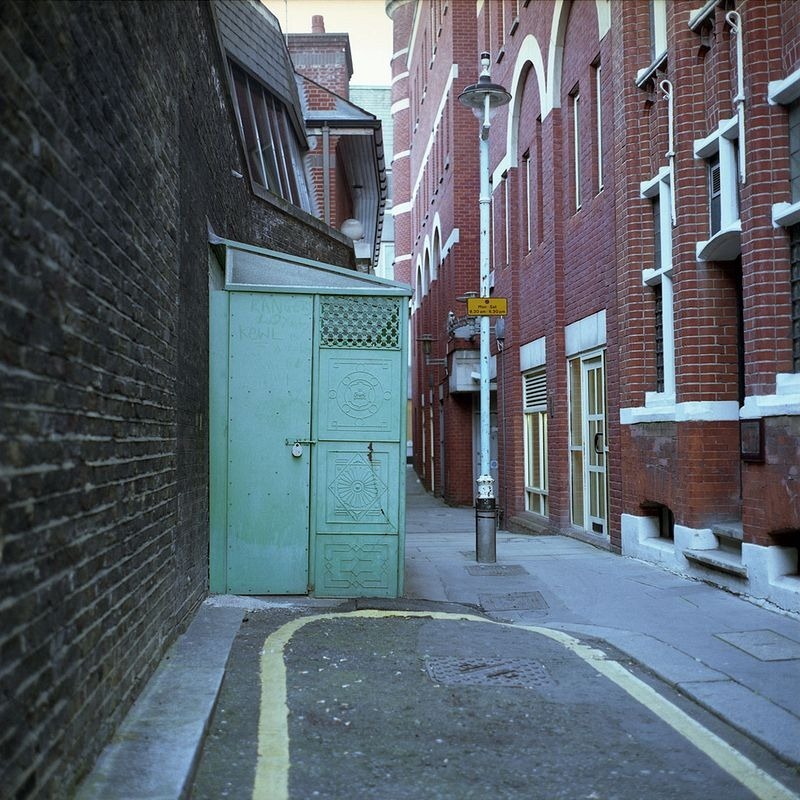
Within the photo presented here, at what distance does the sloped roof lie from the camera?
547 inches

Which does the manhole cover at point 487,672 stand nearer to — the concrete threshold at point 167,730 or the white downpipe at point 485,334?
the concrete threshold at point 167,730

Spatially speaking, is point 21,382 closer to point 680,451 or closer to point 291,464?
point 291,464

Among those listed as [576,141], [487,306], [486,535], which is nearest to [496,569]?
[486,535]

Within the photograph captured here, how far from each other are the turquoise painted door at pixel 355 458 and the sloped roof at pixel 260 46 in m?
6.77

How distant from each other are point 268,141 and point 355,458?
26.1 ft

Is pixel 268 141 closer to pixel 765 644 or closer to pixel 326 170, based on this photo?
pixel 326 170

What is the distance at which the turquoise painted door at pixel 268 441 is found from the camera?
829 cm

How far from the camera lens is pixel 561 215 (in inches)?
600

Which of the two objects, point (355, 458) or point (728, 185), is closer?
point (355, 458)

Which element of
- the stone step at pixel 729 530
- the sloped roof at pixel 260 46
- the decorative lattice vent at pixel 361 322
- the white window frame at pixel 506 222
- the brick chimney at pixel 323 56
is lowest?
the stone step at pixel 729 530

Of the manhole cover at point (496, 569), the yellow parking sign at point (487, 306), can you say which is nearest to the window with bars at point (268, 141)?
the yellow parking sign at point (487, 306)

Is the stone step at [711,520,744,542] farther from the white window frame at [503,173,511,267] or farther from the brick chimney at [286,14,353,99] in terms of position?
the brick chimney at [286,14,353,99]

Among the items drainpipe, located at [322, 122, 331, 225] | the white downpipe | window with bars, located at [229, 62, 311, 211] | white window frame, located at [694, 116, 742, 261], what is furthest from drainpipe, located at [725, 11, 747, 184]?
drainpipe, located at [322, 122, 331, 225]

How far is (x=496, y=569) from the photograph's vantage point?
10.8 metres
